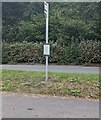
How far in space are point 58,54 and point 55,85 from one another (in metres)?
13.7

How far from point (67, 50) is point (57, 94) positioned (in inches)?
572

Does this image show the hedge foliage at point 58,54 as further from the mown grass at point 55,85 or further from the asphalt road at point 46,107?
the asphalt road at point 46,107

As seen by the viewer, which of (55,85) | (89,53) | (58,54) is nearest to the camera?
(55,85)

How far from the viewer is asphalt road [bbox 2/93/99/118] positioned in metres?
7.28

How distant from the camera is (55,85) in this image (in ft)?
34.6

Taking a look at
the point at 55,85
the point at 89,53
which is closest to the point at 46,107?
the point at 55,85

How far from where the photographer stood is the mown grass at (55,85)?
9906mm

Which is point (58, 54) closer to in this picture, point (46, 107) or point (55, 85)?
point (55, 85)

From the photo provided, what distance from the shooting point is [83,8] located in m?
29.2

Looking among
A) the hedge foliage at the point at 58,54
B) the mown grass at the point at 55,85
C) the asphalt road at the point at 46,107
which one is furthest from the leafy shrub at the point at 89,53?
the asphalt road at the point at 46,107

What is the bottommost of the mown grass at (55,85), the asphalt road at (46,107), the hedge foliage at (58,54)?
the asphalt road at (46,107)

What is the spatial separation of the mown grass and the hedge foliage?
12.0 m

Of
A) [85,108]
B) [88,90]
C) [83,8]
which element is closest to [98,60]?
[83,8]

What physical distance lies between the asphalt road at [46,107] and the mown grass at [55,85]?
58cm
